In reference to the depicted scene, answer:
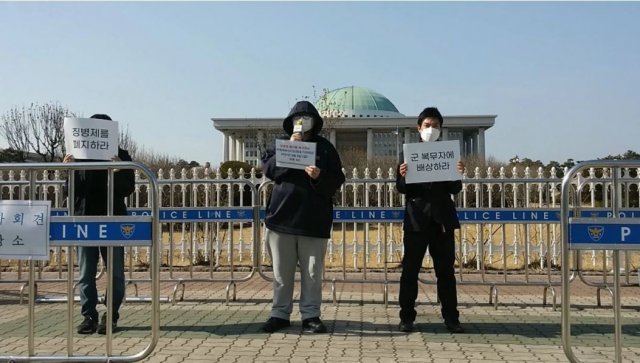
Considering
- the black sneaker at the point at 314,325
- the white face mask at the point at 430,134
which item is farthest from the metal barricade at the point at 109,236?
the white face mask at the point at 430,134

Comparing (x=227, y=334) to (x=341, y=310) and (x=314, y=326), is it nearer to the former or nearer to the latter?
(x=314, y=326)

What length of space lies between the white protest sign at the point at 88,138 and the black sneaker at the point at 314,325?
2.36m

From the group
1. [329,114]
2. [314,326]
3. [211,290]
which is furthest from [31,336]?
[329,114]

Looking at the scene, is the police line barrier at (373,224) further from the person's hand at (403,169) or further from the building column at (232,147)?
the building column at (232,147)

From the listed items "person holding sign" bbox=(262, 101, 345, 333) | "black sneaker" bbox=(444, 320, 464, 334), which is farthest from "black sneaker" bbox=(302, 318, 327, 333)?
"black sneaker" bbox=(444, 320, 464, 334)

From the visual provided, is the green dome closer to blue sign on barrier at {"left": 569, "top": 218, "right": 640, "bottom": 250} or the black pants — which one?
the black pants

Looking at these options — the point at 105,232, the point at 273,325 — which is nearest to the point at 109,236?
the point at 105,232

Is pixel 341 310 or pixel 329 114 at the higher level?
pixel 329 114

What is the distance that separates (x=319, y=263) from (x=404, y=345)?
1.06m

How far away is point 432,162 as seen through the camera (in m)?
5.32

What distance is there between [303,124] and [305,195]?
681 mm

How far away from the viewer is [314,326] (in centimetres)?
537

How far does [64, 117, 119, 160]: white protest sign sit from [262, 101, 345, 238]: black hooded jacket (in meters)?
1.45

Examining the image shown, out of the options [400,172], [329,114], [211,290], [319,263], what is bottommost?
[211,290]
